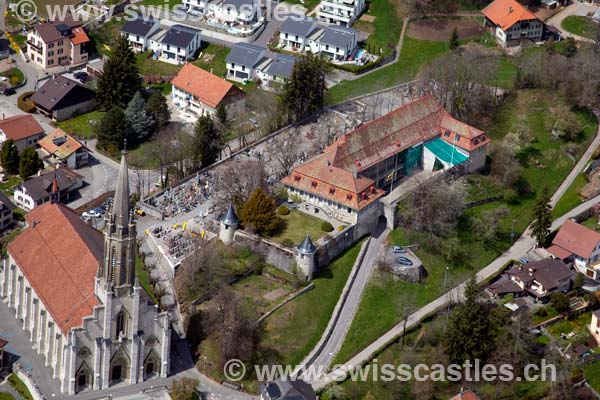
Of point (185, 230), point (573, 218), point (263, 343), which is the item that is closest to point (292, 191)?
point (185, 230)

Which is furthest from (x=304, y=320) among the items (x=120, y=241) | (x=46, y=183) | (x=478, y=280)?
(x=46, y=183)

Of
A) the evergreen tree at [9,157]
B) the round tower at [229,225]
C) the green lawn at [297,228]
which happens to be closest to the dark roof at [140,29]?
the evergreen tree at [9,157]

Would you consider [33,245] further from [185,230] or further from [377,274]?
[377,274]

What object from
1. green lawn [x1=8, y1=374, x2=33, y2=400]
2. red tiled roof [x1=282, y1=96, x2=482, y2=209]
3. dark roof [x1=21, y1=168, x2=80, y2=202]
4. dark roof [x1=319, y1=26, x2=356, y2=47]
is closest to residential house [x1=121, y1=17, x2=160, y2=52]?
dark roof [x1=319, y1=26, x2=356, y2=47]

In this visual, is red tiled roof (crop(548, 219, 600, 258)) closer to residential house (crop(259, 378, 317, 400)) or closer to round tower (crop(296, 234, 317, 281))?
round tower (crop(296, 234, 317, 281))

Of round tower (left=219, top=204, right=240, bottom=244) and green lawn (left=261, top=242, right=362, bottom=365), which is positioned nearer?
green lawn (left=261, top=242, right=362, bottom=365)

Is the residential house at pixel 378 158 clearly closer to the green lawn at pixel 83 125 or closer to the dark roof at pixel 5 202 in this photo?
the dark roof at pixel 5 202
